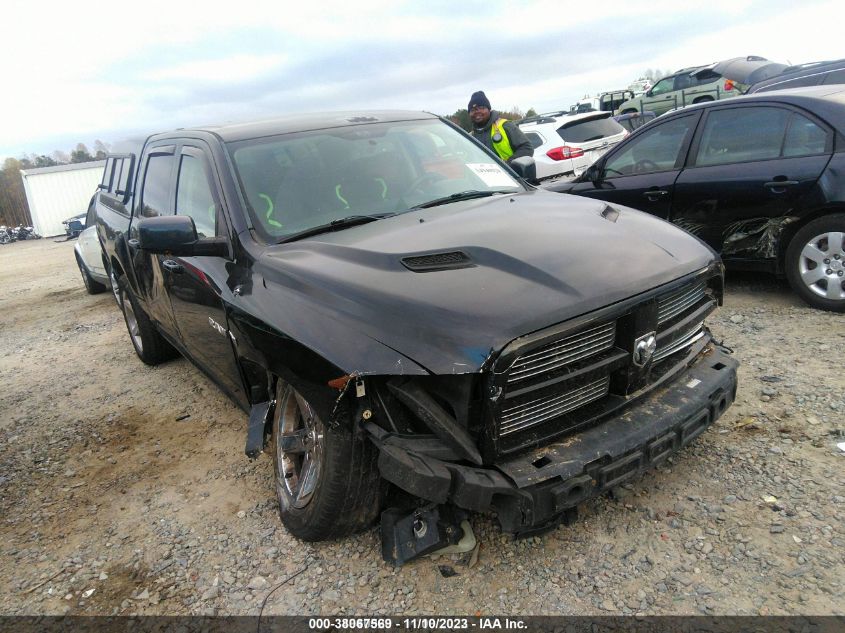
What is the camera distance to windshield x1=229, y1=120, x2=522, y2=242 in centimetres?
300

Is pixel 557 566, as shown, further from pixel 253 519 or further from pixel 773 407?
pixel 773 407

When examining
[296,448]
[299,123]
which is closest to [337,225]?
[299,123]

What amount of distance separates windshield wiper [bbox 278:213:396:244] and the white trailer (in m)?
32.2

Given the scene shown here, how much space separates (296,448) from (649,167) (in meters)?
4.47

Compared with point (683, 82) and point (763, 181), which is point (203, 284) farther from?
point (683, 82)

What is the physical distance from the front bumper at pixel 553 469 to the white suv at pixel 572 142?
28.2 ft

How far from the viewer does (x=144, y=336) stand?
5.32m

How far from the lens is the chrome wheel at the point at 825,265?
4375 mm

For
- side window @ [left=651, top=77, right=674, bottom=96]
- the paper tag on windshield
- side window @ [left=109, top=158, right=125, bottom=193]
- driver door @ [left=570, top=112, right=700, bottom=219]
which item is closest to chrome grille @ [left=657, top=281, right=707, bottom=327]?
the paper tag on windshield

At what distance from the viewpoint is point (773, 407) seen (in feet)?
10.9

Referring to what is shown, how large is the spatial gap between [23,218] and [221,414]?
143 ft

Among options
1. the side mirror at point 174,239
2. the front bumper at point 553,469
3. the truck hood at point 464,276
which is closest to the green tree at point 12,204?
the side mirror at point 174,239

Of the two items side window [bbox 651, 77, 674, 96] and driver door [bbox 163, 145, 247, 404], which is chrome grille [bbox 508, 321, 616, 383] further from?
side window [bbox 651, 77, 674, 96]

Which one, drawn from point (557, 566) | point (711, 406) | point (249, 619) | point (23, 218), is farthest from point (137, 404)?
point (23, 218)
